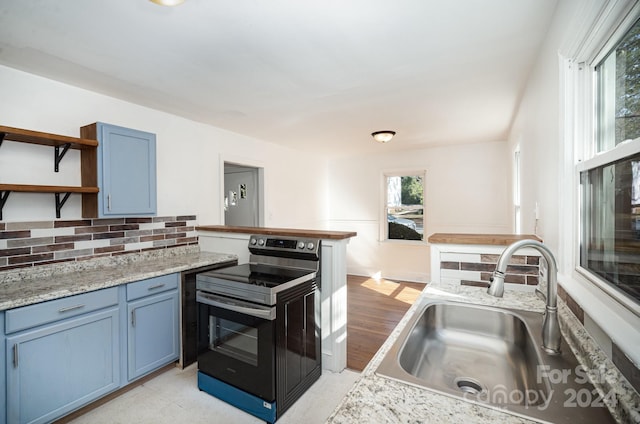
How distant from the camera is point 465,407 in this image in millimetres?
678

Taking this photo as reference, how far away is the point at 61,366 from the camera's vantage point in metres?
1.82

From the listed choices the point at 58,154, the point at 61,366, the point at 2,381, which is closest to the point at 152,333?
the point at 61,366

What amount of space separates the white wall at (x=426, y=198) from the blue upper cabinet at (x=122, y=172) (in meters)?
3.77

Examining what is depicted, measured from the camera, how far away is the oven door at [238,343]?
188 cm

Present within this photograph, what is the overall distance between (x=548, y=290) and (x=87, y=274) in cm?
281

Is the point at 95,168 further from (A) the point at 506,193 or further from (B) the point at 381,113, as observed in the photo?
(A) the point at 506,193

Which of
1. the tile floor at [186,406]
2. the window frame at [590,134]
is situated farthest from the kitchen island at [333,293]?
the window frame at [590,134]

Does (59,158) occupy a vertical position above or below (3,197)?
above

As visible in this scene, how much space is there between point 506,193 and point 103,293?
4.99 m

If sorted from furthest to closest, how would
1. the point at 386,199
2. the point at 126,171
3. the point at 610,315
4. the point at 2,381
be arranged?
the point at 386,199 → the point at 126,171 → the point at 2,381 → the point at 610,315

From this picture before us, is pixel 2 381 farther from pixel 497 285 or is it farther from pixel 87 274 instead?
pixel 497 285

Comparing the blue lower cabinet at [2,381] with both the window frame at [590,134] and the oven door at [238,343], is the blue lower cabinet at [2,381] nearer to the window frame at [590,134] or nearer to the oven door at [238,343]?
the oven door at [238,343]

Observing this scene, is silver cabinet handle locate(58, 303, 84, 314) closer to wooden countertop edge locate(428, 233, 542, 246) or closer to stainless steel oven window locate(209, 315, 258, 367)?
stainless steel oven window locate(209, 315, 258, 367)

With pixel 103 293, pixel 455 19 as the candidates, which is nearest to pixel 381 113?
pixel 455 19
